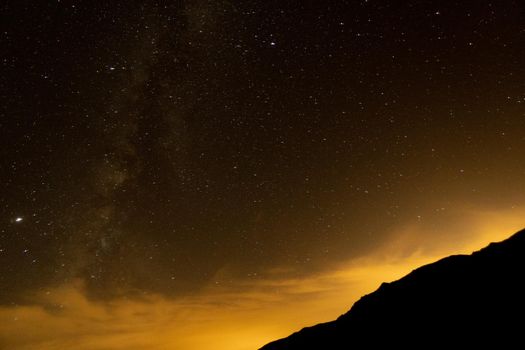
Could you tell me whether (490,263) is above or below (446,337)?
above

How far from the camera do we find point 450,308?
14211 millimetres

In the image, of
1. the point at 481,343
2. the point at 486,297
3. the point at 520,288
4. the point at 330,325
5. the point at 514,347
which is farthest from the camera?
the point at 330,325

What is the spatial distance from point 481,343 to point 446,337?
1.65 meters

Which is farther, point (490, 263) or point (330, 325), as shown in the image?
point (330, 325)

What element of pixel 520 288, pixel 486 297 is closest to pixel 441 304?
pixel 486 297

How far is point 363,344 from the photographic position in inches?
679

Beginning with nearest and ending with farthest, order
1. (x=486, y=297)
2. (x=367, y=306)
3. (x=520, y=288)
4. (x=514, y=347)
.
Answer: (x=514, y=347), (x=520, y=288), (x=486, y=297), (x=367, y=306)

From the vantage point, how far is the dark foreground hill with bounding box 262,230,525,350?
11469 millimetres

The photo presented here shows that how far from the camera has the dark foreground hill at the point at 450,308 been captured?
1147 centimetres

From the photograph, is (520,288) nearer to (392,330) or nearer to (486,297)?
(486,297)

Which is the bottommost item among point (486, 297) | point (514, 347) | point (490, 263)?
point (514, 347)

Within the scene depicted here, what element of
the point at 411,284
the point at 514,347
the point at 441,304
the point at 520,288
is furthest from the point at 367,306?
the point at 514,347

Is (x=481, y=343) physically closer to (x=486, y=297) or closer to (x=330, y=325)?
(x=486, y=297)

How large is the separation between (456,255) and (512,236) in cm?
460
